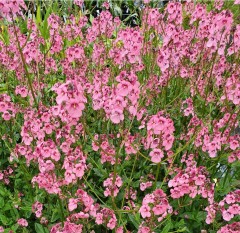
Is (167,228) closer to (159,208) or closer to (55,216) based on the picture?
(159,208)

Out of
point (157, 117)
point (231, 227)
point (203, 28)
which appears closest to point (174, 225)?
point (231, 227)

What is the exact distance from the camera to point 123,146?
3.15m

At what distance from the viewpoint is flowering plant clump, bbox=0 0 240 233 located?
88.6 inches

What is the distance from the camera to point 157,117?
2.05 metres

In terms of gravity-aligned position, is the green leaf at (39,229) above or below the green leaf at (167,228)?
below

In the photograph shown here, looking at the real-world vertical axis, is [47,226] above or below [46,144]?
below

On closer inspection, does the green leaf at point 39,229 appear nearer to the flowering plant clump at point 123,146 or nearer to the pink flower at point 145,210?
the flowering plant clump at point 123,146

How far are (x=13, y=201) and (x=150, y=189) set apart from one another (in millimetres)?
1044

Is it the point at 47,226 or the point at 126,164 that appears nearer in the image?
the point at 47,226

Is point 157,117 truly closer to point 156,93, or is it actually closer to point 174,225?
point 174,225

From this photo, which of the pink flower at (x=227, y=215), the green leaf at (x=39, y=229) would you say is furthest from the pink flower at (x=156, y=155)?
the green leaf at (x=39, y=229)

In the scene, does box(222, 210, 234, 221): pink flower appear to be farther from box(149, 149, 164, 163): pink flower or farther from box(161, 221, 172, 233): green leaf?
box(149, 149, 164, 163): pink flower

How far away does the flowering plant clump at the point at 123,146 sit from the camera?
2.25 meters

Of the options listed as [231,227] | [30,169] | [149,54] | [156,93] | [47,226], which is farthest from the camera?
[149,54]
